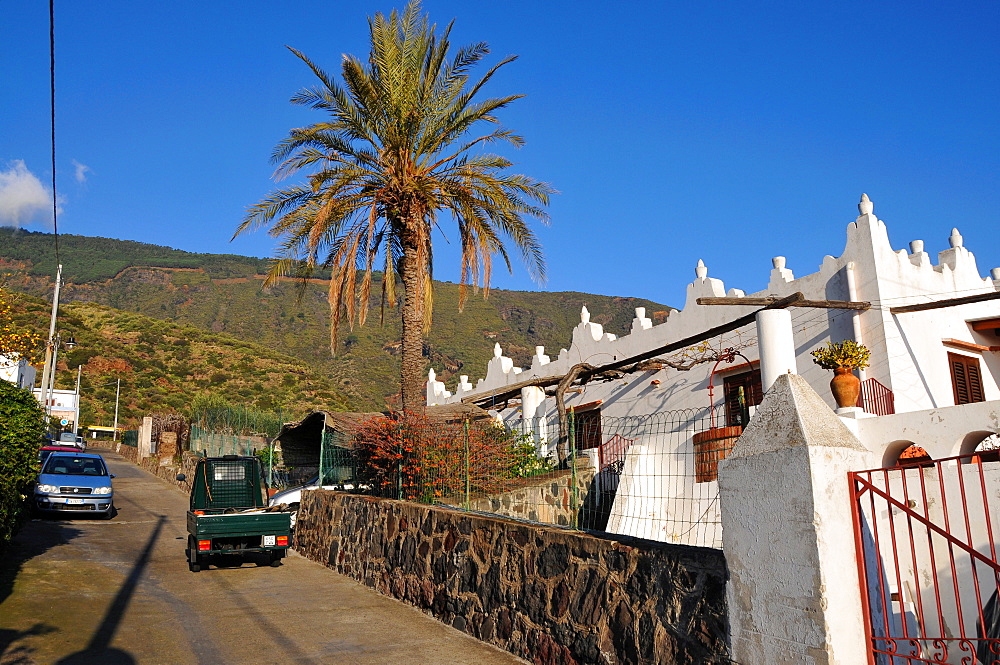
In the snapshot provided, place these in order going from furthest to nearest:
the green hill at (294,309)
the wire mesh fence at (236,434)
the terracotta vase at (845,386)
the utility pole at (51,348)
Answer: the green hill at (294,309)
the utility pole at (51,348)
the wire mesh fence at (236,434)
the terracotta vase at (845,386)

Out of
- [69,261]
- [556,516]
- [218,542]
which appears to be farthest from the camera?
[69,261]

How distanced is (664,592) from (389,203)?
38.1 ft

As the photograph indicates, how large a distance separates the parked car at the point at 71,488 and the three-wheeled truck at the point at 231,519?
5513mm

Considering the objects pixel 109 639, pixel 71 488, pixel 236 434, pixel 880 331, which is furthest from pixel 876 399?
pixel 236 434

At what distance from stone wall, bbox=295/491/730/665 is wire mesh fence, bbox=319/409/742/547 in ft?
2.74

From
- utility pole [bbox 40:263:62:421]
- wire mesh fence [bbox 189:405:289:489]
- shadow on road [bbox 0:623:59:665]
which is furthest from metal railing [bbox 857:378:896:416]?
utility pole [bbox 40:263:62:421]

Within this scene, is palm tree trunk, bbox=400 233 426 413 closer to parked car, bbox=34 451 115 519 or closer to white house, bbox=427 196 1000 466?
white house, bbox=427 196 1000 466

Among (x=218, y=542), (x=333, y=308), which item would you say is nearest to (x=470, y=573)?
(x=218, y=542)

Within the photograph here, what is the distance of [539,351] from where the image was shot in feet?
78.4

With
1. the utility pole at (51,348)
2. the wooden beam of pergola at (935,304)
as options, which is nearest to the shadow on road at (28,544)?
the wooden beam of pergola at (935,304)

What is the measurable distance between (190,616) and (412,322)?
23.5 feet

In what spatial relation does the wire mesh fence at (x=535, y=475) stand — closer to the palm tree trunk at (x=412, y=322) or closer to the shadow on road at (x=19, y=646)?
the palm tree trunk at (x=412, y=322)

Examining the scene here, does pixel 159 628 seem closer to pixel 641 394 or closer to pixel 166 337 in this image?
pixel 641 394

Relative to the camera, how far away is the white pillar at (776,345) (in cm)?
920
